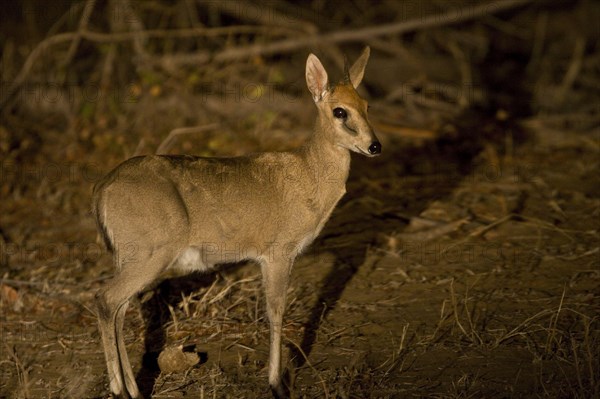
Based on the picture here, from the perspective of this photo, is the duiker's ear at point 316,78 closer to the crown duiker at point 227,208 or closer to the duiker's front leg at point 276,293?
the crown duiker at point 227,208

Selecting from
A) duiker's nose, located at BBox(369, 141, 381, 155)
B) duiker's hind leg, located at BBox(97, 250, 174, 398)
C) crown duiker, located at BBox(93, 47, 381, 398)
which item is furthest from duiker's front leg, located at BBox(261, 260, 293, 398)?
duiker's nose, located at BBox(369, 141, 381, 155)

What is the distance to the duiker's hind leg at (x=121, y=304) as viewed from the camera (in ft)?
17.9

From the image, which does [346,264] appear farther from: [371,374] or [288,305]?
[371,374]

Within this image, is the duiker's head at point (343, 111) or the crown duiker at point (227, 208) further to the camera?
the duiker's head at point (343, 111)

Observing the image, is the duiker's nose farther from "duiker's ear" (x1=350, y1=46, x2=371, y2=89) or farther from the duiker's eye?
"duiker's ear" (x1=350, y1=46, x2=371, y2=89)

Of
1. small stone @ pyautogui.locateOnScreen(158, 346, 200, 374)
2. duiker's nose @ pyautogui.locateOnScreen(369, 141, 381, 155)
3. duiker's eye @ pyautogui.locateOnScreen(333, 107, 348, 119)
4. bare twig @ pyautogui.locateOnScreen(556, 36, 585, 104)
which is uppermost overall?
duiker's eye @ pyautogui.locateOnScreen(333, 107, 348, 119)

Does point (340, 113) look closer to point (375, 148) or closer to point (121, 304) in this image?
point (375, 148)

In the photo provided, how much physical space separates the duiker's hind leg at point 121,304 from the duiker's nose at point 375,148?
1.60 metres

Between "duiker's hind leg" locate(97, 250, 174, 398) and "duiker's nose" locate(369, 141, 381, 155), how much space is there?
160 cm

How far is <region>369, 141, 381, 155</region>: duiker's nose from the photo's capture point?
585 centimetres

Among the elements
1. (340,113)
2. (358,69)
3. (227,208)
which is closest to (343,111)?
(340,113)

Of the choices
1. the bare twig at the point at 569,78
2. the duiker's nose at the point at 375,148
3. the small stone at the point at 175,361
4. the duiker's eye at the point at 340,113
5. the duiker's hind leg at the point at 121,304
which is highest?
the duiker's eye at the point at 340,113

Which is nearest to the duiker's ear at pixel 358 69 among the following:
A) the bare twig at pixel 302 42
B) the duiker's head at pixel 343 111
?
the duiker's head at pixel 343 111

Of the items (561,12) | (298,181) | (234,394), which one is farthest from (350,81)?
(561,12)
